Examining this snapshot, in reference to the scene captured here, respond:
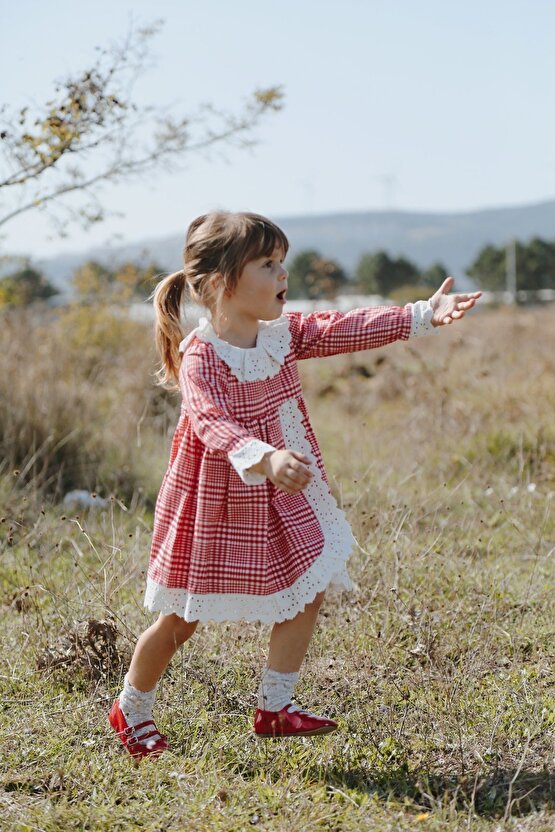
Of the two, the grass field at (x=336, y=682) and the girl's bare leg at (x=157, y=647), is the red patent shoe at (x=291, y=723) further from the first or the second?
the girl's bare leg at (x=157, y=647)

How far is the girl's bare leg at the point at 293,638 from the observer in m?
2.58

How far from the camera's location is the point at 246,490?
255cm

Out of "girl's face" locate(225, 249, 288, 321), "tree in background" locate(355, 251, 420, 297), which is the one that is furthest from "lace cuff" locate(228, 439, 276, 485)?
"tree in background" locate(355, 251, 420, 297)

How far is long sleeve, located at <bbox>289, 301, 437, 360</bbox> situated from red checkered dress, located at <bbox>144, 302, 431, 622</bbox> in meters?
0.02

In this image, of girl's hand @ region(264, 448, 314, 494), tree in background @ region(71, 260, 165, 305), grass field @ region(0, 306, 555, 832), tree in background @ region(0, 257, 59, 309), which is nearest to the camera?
girl's hand @ region(264, 448, 314, 494)

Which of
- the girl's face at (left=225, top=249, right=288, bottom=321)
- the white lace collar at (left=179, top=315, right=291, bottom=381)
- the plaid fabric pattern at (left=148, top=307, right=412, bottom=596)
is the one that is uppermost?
the girl's face at (left=225, top=249, right=288, bottom=321)

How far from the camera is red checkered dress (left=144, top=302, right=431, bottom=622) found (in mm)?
2543

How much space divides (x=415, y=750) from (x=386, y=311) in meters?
1.20

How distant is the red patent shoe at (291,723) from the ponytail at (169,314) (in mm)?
950

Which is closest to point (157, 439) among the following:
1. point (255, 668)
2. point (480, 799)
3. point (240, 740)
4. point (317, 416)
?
point (317, 416)

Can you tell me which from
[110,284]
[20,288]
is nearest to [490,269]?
[110,284]

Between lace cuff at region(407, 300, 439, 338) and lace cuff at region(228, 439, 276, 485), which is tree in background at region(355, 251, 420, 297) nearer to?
lace cuff at region(407, 300, 439, 338)

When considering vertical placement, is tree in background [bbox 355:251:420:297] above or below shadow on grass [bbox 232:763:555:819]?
above

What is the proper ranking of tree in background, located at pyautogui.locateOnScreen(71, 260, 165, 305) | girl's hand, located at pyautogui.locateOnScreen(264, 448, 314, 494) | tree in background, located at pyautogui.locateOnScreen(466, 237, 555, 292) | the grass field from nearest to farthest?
1. girl's hand, located at pyautogui.locateOnScreen(264, 448, 314, 494)
2. the grass field
3. tree in background, located at pyautogui.locateOnScreen(71, 260, 165, 305)
4. tree in background, located at pyautogui.locateOnScreen(466, 237, 555, 292)
